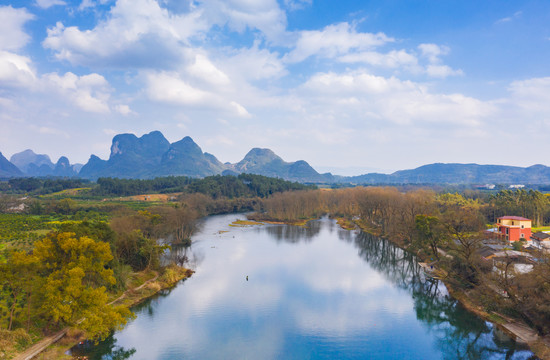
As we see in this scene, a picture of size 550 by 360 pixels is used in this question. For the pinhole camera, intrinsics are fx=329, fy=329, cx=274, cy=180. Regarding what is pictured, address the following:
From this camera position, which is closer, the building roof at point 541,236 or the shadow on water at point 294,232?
the building roof at point 541,236

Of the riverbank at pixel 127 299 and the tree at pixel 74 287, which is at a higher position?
the tree at pixel 74 287

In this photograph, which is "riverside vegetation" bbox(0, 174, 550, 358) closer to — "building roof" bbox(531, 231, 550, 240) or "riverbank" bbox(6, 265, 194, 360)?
"riverbank" bbox(6, 265, 194, 360)

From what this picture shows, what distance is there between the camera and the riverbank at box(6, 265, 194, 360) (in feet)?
52.0

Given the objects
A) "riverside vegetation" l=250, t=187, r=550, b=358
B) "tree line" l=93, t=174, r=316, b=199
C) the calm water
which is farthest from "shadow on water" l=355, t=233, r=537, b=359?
"tree line" l=93, t=174, r=316, b=199

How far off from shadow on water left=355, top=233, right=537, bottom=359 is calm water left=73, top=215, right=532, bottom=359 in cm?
6

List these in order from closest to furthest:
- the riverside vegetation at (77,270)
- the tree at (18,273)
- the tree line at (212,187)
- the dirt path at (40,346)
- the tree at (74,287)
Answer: the dirt path at (40,346)
the tree at (18,273)
the riverside vegetation at (77,270)
the tree at (74,287)
the tree line at (212,187)

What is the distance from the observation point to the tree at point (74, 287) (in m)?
16.3

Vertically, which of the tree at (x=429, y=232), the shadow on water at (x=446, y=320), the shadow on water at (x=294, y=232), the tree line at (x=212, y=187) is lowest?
the shadow on water at (x=446, y=320)

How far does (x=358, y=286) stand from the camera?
27.9 metres

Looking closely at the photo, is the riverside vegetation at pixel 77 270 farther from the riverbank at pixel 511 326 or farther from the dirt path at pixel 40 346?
the riverbank at pixel 511 326

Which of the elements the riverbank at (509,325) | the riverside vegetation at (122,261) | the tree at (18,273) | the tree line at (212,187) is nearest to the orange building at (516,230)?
the riverside vegetation at (122,261)

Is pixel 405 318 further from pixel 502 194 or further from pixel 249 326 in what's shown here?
pixel 502 194

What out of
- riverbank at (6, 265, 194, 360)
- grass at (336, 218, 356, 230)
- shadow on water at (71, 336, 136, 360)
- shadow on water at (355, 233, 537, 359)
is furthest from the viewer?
grass at (336, 218, 356, 230)

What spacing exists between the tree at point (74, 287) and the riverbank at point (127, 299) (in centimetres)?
80
